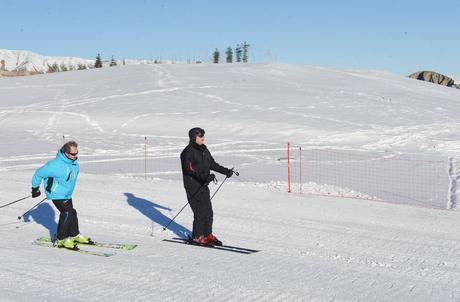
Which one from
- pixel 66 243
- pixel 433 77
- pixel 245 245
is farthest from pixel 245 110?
pixel 433 77

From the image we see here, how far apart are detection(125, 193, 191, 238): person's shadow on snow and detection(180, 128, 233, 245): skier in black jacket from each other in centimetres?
80

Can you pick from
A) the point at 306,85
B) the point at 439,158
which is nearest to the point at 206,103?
the point at 306,85

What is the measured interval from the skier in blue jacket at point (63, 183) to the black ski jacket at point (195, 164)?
1389 mm

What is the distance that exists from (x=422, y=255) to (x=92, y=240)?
14.9 feet

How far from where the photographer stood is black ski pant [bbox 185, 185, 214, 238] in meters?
5.21

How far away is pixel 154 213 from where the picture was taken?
744 centimetres

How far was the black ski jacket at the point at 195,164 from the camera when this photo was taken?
5059mm

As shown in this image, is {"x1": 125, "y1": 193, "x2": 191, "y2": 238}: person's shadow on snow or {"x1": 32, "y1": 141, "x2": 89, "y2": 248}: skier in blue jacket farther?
{"x1": 125, "y1": 193, "x2": 191, "y2": 238}: person's shadow on snow

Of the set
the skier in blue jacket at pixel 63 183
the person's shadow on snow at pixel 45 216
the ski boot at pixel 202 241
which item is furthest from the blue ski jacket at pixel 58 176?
the ski boot at pixel 202 241

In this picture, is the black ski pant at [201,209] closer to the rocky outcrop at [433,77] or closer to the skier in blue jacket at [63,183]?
the skier in blue jacket at [63,183]

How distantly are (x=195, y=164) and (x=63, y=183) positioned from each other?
5.53ft

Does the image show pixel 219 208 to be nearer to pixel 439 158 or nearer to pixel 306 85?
pixel 439 158

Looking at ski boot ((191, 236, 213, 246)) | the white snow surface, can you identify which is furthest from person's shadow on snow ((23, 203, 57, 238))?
ski boot ((191, 236, 213, 246))

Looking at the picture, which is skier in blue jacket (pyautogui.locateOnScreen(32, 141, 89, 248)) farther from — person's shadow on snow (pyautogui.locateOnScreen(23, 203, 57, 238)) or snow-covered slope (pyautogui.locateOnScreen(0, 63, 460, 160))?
snow-covered slope (pyautogui.locateOnScreen(0, 63, 460, 160))
